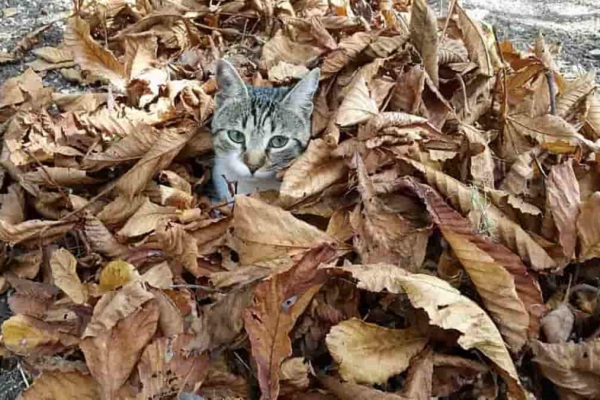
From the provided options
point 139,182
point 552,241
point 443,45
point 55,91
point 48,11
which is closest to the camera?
point 552,241

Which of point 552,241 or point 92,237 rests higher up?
point 552,241

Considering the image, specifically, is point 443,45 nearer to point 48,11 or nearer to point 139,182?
point 139,182

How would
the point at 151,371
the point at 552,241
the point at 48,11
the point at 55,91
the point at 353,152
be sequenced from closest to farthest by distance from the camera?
the point at 151,371, the point at 552,241, the point at 353,152, the point at 55,91, the point at 48,11

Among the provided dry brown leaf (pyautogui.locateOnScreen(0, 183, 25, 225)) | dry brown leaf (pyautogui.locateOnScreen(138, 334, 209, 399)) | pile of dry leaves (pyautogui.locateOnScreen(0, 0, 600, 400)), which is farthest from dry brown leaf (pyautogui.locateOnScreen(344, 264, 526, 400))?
dry brown leaf (pyautogui.locateOnScreen(0, 183, 25, 225))

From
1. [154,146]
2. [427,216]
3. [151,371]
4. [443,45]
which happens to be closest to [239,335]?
[151,371]

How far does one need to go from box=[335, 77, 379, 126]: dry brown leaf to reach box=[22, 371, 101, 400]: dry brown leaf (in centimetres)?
92

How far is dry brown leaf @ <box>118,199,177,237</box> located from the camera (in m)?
2.14

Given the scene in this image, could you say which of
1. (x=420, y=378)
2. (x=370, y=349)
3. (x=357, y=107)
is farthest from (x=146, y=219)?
(x=420, y=378)

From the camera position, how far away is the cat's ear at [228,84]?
98.1 inches

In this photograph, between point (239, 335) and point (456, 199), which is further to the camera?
point (456, 199)

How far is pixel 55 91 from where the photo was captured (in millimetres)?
2824

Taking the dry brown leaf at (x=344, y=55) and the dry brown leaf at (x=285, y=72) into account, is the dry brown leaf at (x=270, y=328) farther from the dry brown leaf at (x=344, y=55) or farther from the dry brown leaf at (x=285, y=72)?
the dry brown leaf at (x=285, y=72)

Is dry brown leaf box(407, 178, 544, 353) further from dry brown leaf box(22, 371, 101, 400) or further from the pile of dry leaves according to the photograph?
dry brown leaf box(22, 371, 101, 400)

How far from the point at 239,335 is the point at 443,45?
1.17 meters
